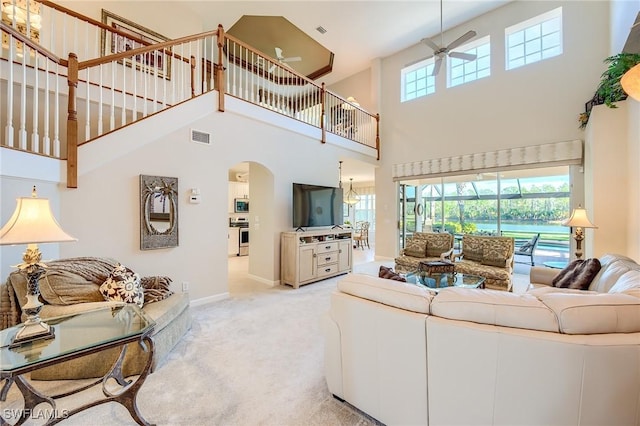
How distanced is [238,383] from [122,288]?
138 centimetres

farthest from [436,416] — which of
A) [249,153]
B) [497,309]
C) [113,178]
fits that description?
[249,153]

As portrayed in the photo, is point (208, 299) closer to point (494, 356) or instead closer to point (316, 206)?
point (316, 206)

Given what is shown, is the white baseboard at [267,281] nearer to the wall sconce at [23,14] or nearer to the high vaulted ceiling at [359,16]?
the wall sconce at [23,14]

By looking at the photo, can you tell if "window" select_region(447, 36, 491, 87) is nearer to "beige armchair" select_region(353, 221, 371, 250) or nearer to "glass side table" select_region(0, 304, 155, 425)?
"beige armchair" select_region(353, 221, 371, 250)

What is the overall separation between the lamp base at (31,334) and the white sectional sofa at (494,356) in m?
1.83

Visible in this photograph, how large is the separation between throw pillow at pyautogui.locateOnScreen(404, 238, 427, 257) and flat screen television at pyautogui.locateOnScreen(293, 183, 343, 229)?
1528 mm

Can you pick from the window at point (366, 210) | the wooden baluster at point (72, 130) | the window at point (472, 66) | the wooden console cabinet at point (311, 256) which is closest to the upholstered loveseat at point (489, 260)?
the wooden console cabinet at point (311, 256)

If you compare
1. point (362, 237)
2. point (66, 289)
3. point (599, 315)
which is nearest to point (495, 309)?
point (599, 315)

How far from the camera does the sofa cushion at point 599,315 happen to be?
1160 mm

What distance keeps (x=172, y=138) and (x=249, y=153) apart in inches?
46.6

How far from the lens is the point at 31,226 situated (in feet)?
5.11

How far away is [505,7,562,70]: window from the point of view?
16.8 feet

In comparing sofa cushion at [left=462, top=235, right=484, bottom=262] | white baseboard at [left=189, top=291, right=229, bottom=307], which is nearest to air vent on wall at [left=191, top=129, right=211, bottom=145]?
white baseboard at [left=189, top=291, right=229, bottom=307]

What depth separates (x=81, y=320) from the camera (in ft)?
6.13
